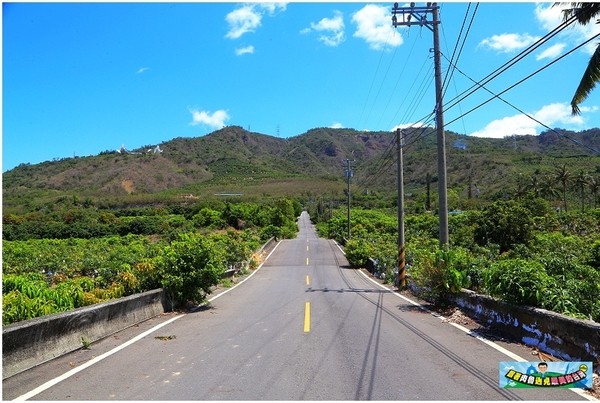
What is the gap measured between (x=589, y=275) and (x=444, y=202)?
6186 millimetres

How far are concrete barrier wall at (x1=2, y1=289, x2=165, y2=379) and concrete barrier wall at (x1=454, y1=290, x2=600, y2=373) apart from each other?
7658mm

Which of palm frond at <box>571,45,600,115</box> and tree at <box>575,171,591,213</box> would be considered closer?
palm frond at <box>571,45,600,115</box>

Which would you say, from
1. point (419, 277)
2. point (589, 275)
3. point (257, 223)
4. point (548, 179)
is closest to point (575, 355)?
point (589, 275)

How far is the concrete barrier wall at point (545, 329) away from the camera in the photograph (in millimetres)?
6684

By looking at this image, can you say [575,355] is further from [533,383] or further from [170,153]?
[170,153]

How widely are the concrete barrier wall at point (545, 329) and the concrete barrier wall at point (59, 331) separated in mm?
7658

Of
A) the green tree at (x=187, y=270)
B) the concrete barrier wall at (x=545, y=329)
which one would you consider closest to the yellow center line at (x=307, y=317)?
the green tree at (x=187, y=270)

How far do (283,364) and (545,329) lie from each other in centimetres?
429

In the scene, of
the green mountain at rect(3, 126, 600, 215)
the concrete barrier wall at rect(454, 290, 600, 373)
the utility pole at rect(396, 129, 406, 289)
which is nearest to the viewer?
the concrete barrier wall at rect(454, 290, 600, 373)

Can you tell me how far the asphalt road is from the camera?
568cm

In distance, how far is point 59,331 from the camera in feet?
25.1

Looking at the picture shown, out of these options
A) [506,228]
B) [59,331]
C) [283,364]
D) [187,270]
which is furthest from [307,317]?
[506,228]

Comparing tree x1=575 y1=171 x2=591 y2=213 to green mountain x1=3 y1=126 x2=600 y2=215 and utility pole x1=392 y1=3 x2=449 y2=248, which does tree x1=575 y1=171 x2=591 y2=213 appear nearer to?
green mountain x1=3 y1=126 x2=600 y2=215

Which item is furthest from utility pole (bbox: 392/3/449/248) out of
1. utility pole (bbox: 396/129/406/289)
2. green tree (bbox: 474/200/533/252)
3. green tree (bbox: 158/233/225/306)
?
green tree (bbox: 474/200/533/252)
